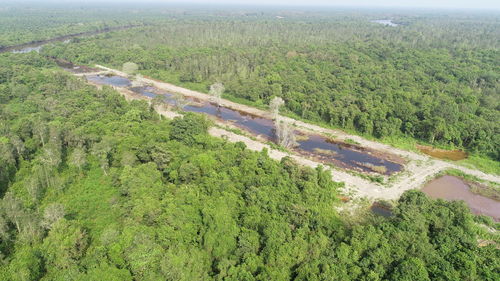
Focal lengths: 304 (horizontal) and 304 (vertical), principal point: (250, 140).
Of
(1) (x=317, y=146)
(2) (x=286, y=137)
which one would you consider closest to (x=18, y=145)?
(2) (x=286, y=137)

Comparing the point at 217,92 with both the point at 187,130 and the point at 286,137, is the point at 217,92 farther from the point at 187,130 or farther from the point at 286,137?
the point at 187,130

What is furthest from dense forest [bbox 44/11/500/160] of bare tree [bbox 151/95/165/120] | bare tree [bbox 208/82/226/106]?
bare tree [bbox 151/95/165/120]

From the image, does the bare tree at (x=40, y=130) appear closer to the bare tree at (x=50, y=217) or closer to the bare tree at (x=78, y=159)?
the bare tree at (x=78, y=159)

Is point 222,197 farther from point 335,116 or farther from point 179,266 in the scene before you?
point 335,116

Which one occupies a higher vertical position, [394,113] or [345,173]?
[394,113]

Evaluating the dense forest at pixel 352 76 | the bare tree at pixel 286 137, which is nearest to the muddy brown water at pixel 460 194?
the dense forest at pixel 352 76

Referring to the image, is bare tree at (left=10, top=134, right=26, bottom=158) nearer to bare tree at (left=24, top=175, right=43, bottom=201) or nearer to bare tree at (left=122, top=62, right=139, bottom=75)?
bare tree at (left=24, top=175, right=43, bottom=201)

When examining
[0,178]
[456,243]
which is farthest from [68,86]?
[456,243]
